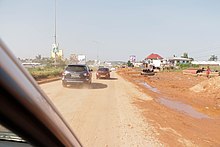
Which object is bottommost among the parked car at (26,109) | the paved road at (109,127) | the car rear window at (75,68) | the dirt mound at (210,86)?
the dirt mound at (210,86)

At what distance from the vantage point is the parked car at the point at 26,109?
41.9 inches

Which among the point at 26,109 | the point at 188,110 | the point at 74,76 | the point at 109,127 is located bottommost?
the point at 188,110

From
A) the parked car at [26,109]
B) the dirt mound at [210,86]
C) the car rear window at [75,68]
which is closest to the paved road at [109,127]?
the parked car at [26,109]

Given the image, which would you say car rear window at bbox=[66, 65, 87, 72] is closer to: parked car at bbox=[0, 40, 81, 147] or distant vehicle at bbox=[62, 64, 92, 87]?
distant vehicle at bbox=[62, 64, 92, 87]

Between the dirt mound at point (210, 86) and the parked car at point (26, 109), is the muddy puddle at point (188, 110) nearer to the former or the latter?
the dirt mound at point (210, 86)

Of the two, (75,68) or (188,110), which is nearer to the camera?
(188,110)

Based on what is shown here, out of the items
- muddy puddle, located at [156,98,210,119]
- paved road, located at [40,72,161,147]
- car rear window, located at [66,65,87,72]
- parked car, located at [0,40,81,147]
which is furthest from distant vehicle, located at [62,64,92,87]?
parked car, located at [0,40,81,147]

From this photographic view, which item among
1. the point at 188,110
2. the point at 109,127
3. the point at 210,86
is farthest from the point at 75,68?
the point at 109,127

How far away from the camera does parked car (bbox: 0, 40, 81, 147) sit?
41.9 inches

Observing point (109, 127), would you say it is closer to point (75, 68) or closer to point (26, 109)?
point (26, 109)

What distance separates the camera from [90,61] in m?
135

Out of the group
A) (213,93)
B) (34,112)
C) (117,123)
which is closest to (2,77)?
(34,112)

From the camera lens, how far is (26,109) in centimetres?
115

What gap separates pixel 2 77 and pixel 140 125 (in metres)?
8.02
